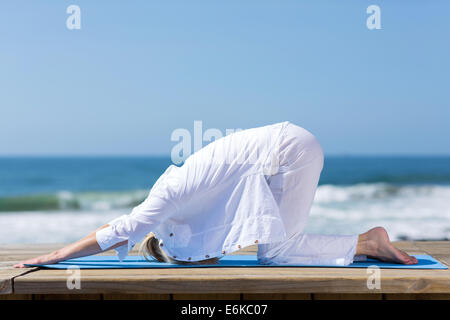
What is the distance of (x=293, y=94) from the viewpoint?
1841 cm

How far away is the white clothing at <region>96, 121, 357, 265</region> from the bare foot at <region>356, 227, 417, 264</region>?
0.16ft

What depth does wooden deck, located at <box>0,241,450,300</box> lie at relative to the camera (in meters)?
2.34

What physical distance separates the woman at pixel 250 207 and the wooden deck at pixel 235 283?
0.54 feet

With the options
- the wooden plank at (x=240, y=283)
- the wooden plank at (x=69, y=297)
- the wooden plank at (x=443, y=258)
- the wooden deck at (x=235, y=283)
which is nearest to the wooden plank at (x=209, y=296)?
the wooden deck at (x=235, y=283)

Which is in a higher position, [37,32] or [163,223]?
[37,32]

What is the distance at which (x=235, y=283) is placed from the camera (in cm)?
234

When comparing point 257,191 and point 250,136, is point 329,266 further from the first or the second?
point 250,136

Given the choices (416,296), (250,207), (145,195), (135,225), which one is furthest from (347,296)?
(145,195)

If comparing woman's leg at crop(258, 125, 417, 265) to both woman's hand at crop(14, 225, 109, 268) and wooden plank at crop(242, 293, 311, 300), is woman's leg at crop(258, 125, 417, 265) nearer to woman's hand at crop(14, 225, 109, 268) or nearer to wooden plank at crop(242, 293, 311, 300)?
wooden plank at crop(242, 293, 311, 300)

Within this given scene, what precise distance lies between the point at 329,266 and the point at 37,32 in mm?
19226

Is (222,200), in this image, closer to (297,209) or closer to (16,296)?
(297,209)

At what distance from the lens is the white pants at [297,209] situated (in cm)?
267

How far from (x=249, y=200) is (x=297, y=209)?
0.23 m
